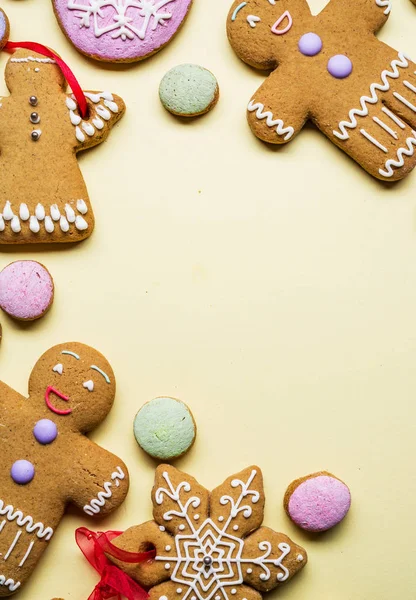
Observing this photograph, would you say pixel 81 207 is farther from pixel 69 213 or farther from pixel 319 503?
pixel 319 503

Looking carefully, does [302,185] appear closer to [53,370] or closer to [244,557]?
[53,370]

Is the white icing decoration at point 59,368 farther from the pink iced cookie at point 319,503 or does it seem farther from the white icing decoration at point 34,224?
the pink iced cookie at point 319,503

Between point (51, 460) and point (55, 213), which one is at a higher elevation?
point (55, 213)

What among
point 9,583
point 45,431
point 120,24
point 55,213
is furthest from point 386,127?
point 9,583

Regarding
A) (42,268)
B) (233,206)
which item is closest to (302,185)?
(233,206)

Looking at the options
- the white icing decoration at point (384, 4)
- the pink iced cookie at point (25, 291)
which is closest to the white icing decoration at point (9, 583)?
the pink iced cookie at point (25, 291)

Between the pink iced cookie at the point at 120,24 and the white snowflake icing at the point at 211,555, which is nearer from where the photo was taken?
the white snowflake icing at the point at 211,555
